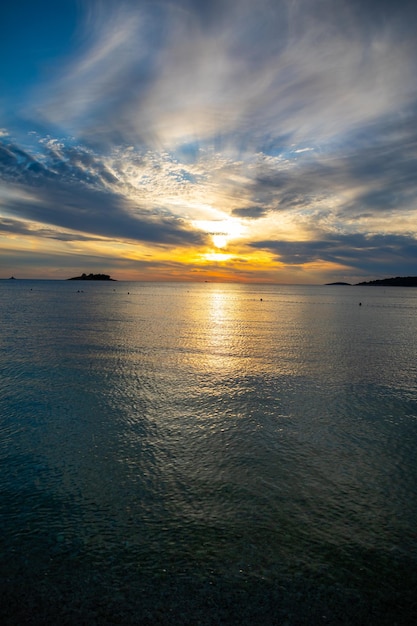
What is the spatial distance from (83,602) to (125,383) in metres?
17.2

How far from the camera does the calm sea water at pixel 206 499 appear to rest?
7.86m

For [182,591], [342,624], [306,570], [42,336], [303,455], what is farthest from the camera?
[42,336]

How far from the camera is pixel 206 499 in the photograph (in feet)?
37.6

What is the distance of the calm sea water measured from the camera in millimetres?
7859

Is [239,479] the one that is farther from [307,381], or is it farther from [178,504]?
[307,381]

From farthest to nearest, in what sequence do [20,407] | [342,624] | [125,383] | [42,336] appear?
1. [42,336]
2. [125,383]
3. [20,407]
4. [342,624]

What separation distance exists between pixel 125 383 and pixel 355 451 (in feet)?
50.2

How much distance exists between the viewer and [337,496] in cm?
1175

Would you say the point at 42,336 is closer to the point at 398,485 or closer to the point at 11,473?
the point at 11,473

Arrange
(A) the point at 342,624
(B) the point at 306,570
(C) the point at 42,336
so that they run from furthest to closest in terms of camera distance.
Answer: (C) the point at 42,336
(B) the point at 306,570
(A) the point at 342,624

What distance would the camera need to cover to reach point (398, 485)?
12547 millimetres

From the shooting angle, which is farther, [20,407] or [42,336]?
[42,336]

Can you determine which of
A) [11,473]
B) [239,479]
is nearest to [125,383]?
[11,473]

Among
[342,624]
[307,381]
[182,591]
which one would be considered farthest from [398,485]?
[307,381]
